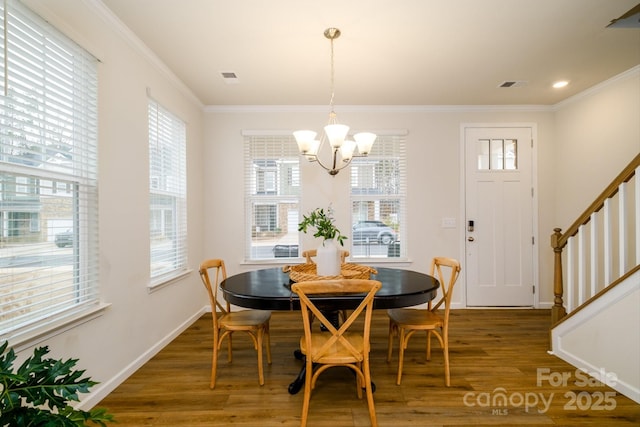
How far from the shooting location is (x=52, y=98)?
1743 mm

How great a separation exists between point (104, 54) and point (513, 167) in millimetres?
4507

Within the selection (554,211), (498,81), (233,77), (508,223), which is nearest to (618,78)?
(498,81)

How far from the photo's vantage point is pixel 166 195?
3.06m

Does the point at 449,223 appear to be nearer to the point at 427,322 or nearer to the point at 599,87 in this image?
the point at 427,322

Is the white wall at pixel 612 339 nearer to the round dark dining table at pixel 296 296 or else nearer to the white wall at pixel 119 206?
the round dark dining table at pixel 296 296

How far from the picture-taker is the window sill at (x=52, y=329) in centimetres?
151

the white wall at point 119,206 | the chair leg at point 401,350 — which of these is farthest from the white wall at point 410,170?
the chair leg at point 401,350

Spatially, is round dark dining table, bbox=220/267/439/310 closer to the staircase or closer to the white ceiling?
the staircase

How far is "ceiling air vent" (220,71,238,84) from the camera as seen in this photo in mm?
3039

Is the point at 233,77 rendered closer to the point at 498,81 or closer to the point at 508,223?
the point at 498,81

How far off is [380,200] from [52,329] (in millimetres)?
3366

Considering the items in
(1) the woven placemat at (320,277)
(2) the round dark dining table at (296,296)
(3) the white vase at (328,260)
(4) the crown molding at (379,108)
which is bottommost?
(2) the round dark dining table at (296,296)

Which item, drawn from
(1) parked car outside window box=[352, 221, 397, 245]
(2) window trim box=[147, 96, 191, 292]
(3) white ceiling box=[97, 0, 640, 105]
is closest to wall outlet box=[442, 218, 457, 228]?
(1) parked car outside window box=[352, 221, 397, 245]

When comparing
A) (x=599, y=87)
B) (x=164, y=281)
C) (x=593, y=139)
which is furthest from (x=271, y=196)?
(x=599, y=87)
